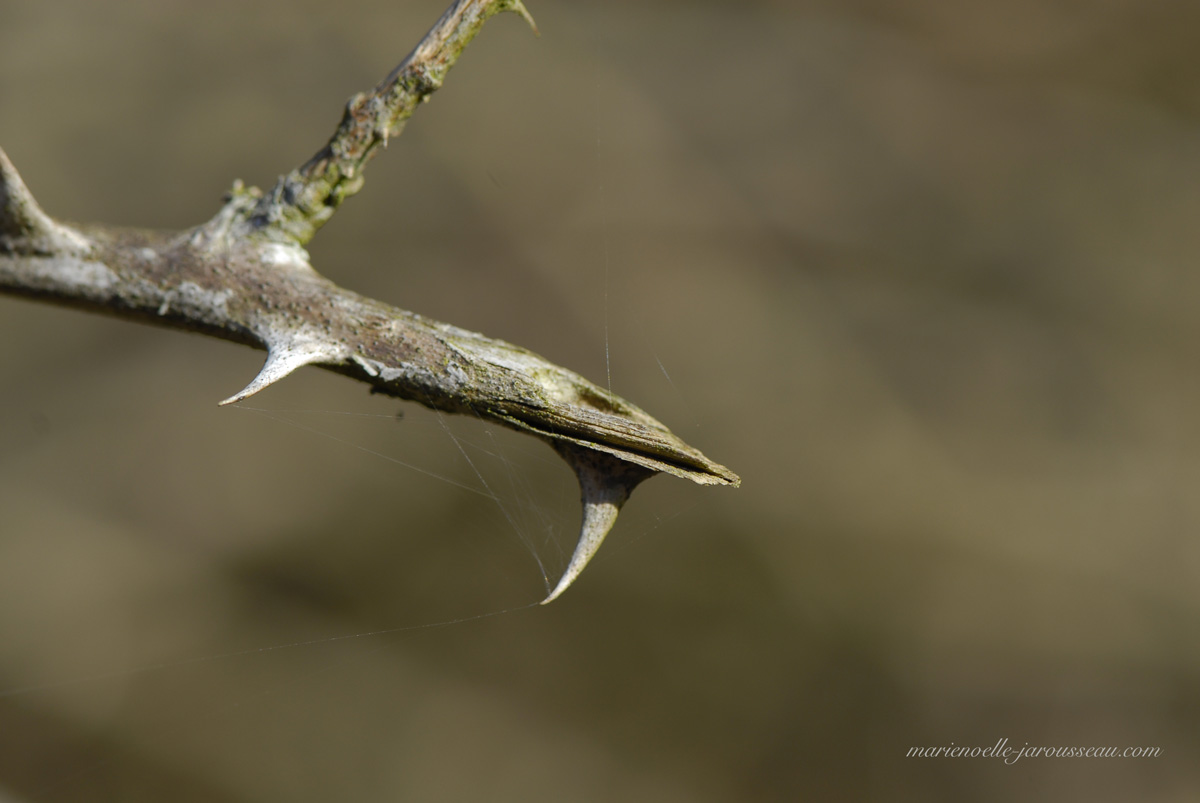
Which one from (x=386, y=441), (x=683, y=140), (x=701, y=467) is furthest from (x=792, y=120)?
A: (x=701, y=467)

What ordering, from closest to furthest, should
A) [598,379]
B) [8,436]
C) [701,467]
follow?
[701,467]
[598,379]
[8,436]

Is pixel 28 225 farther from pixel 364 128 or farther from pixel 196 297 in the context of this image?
pixel 364 128

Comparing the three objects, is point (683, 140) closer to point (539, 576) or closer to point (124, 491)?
point (539, 576)

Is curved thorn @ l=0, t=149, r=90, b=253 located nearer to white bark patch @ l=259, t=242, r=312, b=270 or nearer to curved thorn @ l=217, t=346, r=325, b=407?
white bark patch @ l=259, t=242, r=312, b=270

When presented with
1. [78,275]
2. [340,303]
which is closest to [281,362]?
[340,303]

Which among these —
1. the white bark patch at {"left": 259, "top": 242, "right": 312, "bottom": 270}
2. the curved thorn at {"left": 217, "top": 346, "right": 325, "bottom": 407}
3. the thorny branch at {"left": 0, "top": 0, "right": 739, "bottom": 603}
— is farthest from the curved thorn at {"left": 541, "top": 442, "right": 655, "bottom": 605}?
the white bark patch at {"left": 259, "top": 242, "right": 312, "bottom": 270}

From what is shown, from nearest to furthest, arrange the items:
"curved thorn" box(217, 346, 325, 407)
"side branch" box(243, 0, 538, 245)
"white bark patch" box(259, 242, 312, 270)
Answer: "curved thorn" box(217, 346, 325, 407) < "side branch" box(243, 0, 538, 245) < "white bark patch" box(259, 242, 312, 270)

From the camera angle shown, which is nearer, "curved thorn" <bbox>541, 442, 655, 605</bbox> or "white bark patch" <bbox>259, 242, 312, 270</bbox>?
"curved thorn" <bbox>541, 442, 655, 605</bbox>

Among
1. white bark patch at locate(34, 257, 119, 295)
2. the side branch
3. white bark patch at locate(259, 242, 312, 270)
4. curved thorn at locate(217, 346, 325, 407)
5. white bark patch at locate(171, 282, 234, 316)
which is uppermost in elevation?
the side branch
